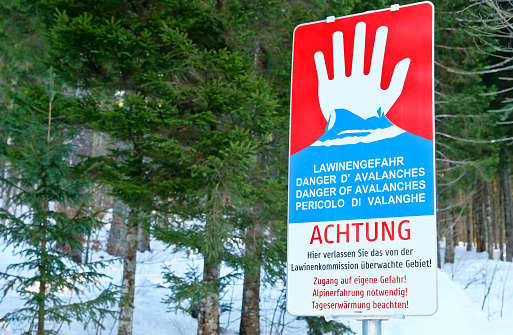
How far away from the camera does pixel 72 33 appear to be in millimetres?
7621

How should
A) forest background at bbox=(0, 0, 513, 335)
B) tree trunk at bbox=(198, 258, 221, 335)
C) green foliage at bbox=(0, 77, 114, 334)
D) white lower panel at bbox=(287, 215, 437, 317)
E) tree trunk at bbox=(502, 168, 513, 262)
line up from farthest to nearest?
1. tree trunk at bbox=(502, 168, 513, 262)
2. tree trunk at bbox=(198, 258, 221, 335)
3. forest background at bbox=(0, 0, 513, 335)
4. green foliage at bbox=(0, 77, 114, 334)
5. white lower panel at bbox=(287, 215, 437, 317)

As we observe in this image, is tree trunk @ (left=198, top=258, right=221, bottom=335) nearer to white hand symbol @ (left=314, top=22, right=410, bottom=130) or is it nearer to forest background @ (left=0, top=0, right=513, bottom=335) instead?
forest background @ (left=0, top=0, right=513, bottom=335)

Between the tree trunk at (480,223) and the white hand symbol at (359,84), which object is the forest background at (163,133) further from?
the tree trunk at (480,223)

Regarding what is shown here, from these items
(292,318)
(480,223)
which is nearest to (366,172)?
(292,318)

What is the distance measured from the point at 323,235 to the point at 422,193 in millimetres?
525

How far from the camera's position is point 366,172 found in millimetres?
2564

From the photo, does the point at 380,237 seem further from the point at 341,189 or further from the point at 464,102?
the point at 464,102

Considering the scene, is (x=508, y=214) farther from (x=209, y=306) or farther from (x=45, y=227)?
(x=45, y=227)

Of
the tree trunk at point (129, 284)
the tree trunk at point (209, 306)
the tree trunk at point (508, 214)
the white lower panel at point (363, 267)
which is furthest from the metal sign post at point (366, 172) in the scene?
the tree trunk at point (508, 214)

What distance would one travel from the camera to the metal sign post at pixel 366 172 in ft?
7.93

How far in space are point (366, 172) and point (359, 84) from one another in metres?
0.45

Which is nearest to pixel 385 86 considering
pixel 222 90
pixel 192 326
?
pixel 222 90

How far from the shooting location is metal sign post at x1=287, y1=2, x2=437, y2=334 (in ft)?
7.93

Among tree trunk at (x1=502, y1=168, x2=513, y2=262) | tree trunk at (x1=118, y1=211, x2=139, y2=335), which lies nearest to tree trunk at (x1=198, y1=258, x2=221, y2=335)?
tree trunk at (x1=118, y1=211, x2=139, y2=335)
